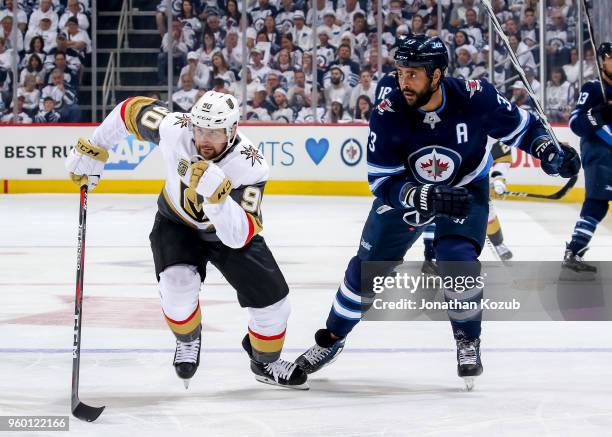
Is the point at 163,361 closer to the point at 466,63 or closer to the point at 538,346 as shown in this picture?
the point at 538,346

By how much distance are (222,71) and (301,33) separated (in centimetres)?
100

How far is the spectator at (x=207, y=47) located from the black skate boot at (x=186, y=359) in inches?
394

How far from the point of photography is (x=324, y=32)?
548 inches

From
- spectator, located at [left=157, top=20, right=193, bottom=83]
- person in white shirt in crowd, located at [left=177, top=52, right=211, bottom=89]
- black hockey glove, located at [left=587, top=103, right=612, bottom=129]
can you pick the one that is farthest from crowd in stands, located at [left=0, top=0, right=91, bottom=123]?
black hockey glove, located at [left=587, top=103, right=612, bottom=129]

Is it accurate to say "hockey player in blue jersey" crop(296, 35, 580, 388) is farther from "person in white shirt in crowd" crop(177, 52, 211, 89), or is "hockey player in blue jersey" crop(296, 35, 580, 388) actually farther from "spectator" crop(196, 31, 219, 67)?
"spectator" crop(196, 31, 219, 67)

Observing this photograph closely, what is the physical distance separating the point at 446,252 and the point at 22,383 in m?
1.57

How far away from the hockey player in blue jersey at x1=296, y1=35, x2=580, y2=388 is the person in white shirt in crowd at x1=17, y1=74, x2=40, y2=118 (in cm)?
1015

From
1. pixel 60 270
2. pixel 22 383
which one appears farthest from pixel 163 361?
pixel 60 270

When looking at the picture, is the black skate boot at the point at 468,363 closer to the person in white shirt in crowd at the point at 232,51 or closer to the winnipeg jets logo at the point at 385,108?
the winnipeg jets logo at the point at 385,108

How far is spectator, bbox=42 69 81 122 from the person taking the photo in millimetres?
14000

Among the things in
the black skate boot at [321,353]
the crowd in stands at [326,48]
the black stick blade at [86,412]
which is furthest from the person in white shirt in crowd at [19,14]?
the black stick blade at [86,412]

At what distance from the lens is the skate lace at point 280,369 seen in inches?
172
